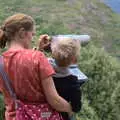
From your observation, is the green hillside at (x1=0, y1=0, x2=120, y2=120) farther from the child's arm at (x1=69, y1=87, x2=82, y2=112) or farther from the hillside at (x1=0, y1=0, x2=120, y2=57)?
the child's arm at (x1=69, y1=87, x2=82, y2=112)

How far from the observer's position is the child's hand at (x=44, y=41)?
12.3 feet

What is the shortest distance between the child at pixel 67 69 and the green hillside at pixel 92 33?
2138 mm

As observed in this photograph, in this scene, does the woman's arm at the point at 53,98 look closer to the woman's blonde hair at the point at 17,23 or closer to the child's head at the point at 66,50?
the child's head at the point at 66,50

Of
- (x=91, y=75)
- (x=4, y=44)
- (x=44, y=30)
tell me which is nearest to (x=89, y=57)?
(x=91, y=75)

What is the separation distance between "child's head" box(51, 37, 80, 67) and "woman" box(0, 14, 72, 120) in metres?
0.10

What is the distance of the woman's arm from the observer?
11.5ft

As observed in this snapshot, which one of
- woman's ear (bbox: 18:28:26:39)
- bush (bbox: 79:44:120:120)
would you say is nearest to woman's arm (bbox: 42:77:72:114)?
woman's ear (bbox: 18:28:26:39)

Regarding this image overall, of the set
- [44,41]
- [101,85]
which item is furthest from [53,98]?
[101,85]

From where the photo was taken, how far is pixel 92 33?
61.8 feet

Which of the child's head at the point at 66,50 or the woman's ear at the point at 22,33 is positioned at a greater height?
the woman's ear at the point at 22,33

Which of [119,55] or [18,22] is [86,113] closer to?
[18,22]

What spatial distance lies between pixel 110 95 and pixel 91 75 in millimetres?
492

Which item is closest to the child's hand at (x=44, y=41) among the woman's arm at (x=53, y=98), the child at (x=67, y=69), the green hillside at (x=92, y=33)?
the child at (x=67, y=69)

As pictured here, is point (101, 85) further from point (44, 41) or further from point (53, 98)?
point (53, 98)
